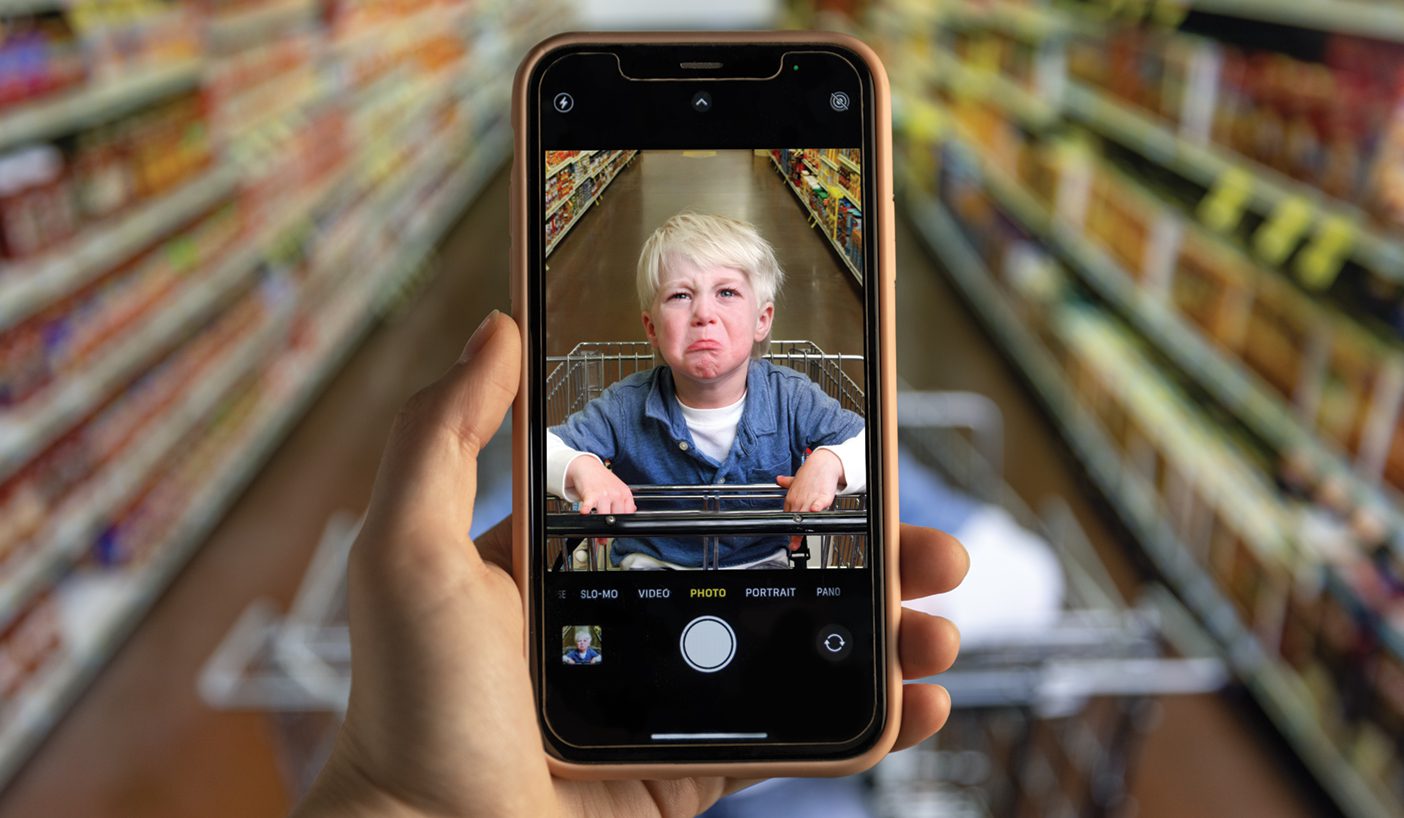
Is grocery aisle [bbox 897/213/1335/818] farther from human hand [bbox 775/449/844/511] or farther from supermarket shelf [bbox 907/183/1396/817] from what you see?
human hand [bbox 775/449/844/511]

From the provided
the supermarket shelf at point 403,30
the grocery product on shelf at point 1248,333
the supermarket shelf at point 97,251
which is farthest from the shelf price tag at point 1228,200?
the supermarket shelf at point 403,30

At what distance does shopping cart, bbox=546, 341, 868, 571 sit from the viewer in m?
0.95

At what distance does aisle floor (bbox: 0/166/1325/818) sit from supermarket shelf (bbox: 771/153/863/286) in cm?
1

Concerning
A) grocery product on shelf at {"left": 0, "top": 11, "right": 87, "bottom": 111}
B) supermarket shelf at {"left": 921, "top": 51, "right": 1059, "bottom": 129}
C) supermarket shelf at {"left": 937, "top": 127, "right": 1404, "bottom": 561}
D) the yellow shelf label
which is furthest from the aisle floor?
the yellow shelf label

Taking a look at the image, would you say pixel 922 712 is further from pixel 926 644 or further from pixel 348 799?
pixel 348 799

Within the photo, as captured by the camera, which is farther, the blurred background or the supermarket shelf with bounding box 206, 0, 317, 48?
the supermarket shelf with bounding box 206, 0, 317, 48

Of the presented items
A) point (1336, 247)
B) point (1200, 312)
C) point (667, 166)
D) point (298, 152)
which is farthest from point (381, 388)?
point (667, 166)

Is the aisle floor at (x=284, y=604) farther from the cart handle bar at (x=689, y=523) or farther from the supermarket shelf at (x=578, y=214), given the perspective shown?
the cart handle bar at (x=689, y=523)

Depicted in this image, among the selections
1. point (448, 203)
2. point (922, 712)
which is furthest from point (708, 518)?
point (448, 203)

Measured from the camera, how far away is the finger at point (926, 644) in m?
0.96

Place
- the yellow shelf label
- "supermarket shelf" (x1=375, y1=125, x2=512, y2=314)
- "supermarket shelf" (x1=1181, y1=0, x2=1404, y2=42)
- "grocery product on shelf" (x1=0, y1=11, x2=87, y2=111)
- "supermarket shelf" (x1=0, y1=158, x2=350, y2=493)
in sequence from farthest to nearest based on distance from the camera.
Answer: the yellow shelf label
"supermarket shelf" (x1=375, y1=125, x2=512, y2=314)
"supermarket shelf" (x1=0, y1=158, x2=350, y2=493)
"grocery product on shelf" (x1=0, y1=11, x2=87, y2=111)
"supermarket shelf" (x1=1181, y1=0, x2=1404, y2=42)

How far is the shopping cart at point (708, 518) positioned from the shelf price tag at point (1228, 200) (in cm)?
210

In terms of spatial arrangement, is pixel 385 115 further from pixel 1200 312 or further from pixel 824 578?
pixel 824 578

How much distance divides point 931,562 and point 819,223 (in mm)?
334
